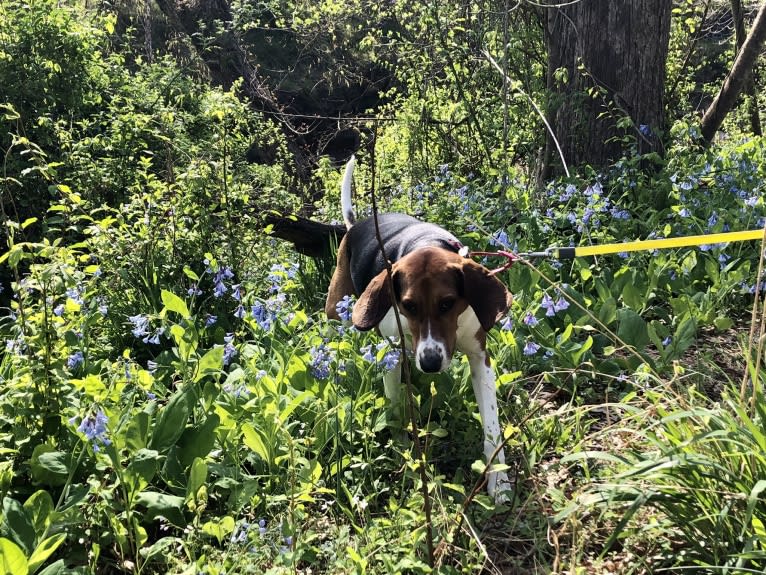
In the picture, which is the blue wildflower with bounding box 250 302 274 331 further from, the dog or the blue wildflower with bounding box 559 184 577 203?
the blue wildflower with bounding box 559 184 577 203

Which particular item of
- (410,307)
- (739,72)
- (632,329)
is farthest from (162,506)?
(739,72)

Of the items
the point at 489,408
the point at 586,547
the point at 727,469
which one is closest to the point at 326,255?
the point at 489,408

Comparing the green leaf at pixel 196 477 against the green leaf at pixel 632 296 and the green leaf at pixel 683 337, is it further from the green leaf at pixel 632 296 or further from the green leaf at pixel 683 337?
the green leaf at pixel 632 296

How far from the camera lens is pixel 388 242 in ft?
12.4

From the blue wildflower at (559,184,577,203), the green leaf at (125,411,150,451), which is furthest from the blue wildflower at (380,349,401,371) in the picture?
the blue wildflower at (559,184,577,203)

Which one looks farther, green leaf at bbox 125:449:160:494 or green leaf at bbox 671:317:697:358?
green leaf at bbox 671:317:697:358

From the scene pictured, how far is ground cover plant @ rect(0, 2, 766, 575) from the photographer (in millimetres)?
2271

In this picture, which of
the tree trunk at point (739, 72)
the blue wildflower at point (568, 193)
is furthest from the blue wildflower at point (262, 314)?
the tree trunk at point (739, 72)

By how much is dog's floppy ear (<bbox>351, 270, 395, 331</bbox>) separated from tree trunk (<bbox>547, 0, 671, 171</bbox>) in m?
3.67

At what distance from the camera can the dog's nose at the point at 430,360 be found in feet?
9.14

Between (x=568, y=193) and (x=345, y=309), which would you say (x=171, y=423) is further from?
(x=568, y=193)

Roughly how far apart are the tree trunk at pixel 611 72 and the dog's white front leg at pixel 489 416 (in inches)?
140

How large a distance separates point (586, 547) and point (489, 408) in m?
0.73

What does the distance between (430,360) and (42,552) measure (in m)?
1.52
